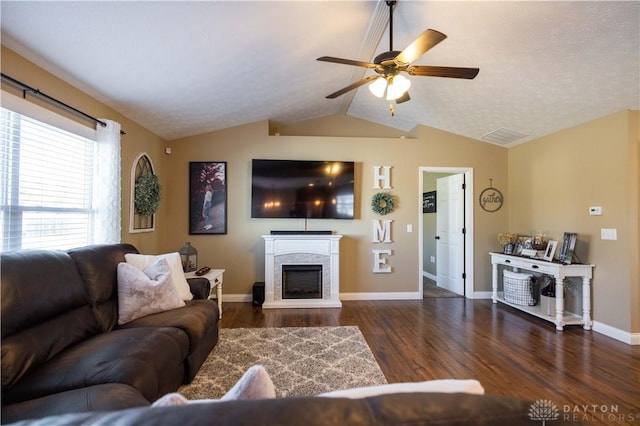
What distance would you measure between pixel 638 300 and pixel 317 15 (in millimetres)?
4258

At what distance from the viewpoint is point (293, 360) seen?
2525 mm

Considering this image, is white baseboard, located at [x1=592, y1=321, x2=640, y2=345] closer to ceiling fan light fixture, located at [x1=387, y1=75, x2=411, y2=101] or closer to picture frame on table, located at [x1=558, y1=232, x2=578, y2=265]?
A: picture frame on table, located at [x1=558, y1=232, x2=578, y2=265]

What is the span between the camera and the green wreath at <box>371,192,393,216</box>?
14.6ft

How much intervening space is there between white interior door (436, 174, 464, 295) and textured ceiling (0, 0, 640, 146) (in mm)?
1480

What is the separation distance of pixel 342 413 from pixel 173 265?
2626 millimetres

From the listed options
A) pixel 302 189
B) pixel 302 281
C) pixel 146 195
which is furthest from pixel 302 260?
pixel 146 195

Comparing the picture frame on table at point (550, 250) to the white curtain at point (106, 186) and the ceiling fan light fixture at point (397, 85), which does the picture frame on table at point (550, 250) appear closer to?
the ceiling fan light fixture at point (397, 85)

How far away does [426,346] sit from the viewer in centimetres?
286

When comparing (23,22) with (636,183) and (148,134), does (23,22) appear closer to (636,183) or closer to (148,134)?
(148,134)

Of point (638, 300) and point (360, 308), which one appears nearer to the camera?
point (638, 300)

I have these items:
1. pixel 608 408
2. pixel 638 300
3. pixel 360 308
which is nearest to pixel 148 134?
pixel 360 308

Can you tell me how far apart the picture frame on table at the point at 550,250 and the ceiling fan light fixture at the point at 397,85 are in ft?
9.76

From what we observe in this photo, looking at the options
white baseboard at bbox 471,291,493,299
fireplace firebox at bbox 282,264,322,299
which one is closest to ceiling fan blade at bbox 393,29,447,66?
fireplace firebox at bbox 282,264,322,299

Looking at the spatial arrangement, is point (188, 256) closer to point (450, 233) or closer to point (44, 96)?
point (44, 96)
